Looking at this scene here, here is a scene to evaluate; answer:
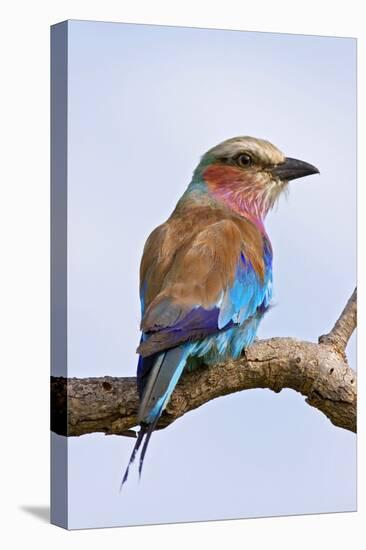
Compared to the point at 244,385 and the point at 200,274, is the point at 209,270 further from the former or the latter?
the point at 244,385

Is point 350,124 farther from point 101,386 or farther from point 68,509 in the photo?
point 68,509

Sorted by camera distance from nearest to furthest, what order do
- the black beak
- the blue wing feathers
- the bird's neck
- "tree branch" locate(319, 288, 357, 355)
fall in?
the blue wing feathers → the bird's neck → the black beak → "tree branch" locate(319, 288, 357, 355)

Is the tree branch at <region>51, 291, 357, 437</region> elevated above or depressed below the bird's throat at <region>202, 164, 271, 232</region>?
below

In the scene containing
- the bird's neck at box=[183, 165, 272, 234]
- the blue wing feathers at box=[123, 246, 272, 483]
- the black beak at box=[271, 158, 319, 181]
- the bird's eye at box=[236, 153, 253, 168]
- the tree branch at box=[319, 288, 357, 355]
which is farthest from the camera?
the tree branch at box=[319, 288, 357, 355]

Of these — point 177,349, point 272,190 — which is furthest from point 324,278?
point 177,349

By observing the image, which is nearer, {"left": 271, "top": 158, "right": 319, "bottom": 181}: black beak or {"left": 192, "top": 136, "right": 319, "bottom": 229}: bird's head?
{"left": 192, "top": 136, "right": 319, "bottom": 229}: bird's head

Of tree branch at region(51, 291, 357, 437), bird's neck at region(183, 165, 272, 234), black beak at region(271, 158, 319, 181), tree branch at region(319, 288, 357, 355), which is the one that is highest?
black beak at region(271, 158, 319, 181)

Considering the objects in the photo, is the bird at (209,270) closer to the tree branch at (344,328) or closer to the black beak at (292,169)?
the black beak at (292,169)

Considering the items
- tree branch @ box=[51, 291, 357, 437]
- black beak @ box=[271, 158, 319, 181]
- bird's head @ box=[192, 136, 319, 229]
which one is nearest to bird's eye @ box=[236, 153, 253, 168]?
bird's head @ box=[192, 136, 319, 229]

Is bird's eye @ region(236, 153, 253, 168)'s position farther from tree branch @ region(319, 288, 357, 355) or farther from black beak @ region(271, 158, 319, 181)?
tree branch @ region(319, 288, 357, 355)
